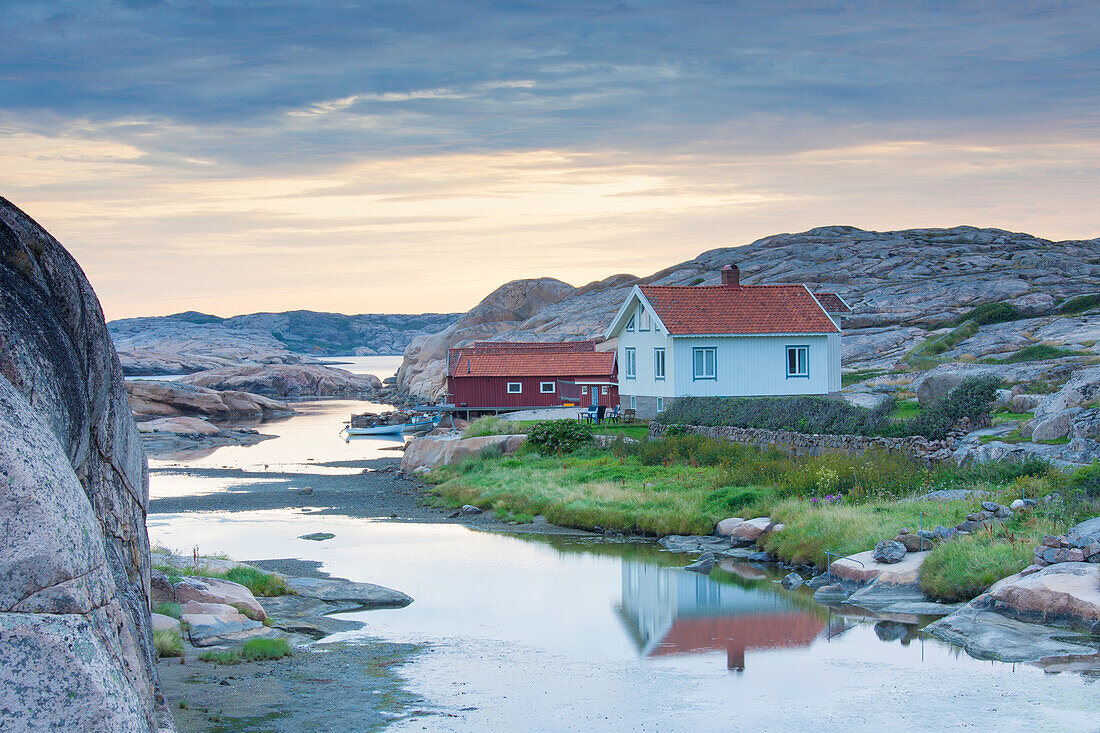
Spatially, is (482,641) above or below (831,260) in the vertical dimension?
below

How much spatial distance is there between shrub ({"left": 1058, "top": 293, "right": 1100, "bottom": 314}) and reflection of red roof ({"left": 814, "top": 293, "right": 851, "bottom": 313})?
26377 mm

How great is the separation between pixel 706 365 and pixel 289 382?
92.0 m

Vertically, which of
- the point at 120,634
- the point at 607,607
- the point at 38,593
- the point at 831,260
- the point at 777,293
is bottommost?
the point at 607,607

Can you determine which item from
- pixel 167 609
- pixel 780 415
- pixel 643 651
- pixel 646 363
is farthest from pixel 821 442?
pixel 167 609

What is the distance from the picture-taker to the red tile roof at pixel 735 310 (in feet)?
139

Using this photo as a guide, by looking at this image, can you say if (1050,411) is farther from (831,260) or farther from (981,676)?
(831,260)

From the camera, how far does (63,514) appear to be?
665cm

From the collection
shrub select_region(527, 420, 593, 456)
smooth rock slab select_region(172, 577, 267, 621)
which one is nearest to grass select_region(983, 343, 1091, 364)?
shrub select_region(527, 420, 593, 456)

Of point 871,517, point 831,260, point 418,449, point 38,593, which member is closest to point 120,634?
point 38,593

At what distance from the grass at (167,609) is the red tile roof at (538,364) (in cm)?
4629

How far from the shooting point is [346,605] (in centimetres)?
2002

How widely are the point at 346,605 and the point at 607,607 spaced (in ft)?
16.9

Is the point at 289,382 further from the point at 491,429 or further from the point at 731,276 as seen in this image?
the point at 731,276

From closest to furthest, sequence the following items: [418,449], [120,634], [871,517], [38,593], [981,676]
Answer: [38,593], [120,634], [981,676], [871,517], [418,449]
